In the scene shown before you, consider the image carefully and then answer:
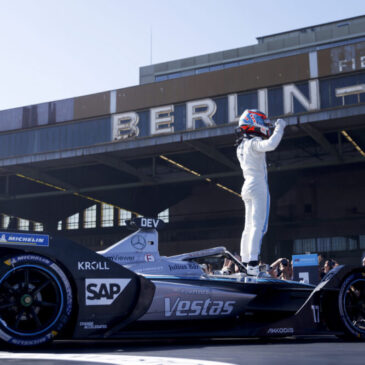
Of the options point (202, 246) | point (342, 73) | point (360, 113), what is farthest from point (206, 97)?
point (202, 246)

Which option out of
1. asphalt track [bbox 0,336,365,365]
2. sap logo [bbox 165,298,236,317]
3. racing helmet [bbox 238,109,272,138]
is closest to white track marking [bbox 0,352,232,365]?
asphalt track [bbox 0,336,365,365]

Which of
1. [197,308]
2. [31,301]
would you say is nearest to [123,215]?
[197,308]

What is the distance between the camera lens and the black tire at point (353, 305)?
6375 millimetres

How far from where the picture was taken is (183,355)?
4.67m

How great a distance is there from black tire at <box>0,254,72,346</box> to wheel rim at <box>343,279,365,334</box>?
3.29 meters

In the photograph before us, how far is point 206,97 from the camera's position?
27.2 m

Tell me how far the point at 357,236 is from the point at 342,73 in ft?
37.5

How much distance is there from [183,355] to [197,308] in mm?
1375

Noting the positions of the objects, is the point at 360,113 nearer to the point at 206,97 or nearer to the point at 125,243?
the point at 206,97

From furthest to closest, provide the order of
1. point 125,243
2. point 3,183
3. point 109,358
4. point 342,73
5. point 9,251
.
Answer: point 3,183 < point 342,73 < point 125,243 < point 9,251 < point 109,358

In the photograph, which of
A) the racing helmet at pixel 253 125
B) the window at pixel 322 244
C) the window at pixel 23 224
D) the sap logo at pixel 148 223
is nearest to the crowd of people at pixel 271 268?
the sap logo at pixel 148 223

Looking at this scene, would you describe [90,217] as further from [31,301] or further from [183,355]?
[183,355]

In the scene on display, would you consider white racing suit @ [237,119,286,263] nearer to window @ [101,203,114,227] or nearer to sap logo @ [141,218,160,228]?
sap logo @ [141,218,160,228]

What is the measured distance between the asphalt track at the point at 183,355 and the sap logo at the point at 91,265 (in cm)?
78
